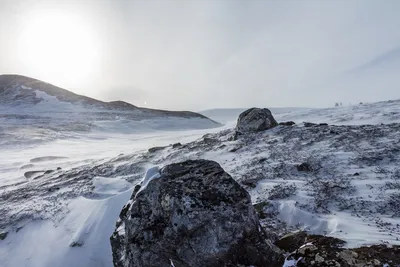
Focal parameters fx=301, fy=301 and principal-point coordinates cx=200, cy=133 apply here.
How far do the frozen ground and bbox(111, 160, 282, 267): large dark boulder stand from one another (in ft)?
5.31

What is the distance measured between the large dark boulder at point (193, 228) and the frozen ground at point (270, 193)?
1618 mm

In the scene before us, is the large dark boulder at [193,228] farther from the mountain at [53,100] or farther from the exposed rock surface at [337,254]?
the mountain at [53,100]

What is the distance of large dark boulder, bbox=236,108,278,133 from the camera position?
1633 centimetres

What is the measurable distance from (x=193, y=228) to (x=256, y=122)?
40.6ft

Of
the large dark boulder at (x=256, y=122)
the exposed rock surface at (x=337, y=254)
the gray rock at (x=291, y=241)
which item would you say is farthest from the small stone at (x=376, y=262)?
the large dark boulder at (x=256, y=122)

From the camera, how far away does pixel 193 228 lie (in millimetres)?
4707

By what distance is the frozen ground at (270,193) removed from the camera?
6586 millimetres

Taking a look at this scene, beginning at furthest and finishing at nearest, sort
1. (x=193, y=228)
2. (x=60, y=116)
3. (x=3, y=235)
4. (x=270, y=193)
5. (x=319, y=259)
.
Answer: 1. (x=60, y=116)
2. (x=3, y=235)
3. (x=270, y=193)
4. (x=193, y=228)
5. (x=319, y=259)

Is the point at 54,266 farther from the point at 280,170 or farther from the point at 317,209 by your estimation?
the point at 280,170

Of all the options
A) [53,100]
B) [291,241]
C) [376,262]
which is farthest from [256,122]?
[53,100]

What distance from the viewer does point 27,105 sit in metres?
61.5

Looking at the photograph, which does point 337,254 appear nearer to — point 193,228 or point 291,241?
point 291,241

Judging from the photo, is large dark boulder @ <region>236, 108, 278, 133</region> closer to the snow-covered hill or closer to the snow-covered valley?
the snow-covered valley

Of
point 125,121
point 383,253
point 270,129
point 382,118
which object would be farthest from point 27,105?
point 383,253
